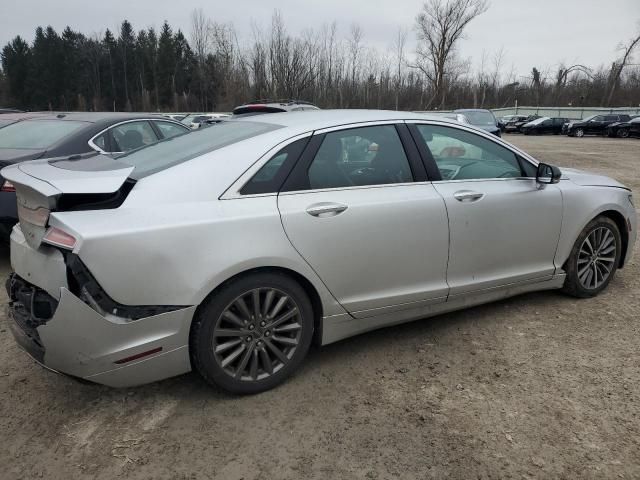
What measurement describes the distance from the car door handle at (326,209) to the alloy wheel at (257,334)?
0.49 m

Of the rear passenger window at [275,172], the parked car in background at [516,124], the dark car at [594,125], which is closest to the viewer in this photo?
the rear passenger window at [275,172]

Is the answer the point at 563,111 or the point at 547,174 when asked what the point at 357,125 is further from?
the point at 563,111

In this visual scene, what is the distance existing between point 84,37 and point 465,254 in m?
87.8

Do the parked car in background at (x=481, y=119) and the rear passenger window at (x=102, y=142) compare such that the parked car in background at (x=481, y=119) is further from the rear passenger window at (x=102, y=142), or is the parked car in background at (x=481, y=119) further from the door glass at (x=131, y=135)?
the rear passenger window at (x=102, y=142)

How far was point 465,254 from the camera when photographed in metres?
3.30

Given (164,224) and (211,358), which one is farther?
(211,358)

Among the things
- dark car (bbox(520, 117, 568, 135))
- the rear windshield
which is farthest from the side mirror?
dark car (bbox(520, 117, 568, 135))

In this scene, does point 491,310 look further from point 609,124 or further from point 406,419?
point 609,124

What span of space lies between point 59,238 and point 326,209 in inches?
53.4

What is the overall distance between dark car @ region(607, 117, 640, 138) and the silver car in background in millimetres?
31291

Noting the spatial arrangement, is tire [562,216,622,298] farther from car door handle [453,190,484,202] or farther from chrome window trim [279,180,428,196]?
chrome window trim [279,180,428,196]

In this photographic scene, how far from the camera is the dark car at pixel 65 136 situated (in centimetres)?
446

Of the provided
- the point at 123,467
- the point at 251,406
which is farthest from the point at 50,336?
the point at 251,406

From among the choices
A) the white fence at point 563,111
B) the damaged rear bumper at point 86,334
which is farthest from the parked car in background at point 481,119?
the white fence at point 563,111
